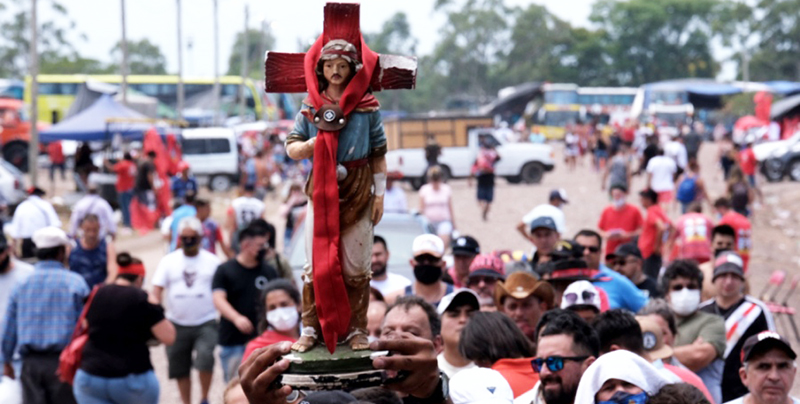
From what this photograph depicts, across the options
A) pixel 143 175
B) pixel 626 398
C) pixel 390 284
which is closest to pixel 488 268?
pixel 390 284

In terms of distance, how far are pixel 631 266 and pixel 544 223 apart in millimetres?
848

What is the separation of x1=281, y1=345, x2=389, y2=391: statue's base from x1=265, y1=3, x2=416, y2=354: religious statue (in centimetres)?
5

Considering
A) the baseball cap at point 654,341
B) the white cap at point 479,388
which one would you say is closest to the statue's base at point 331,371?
the white cap at point 479,388

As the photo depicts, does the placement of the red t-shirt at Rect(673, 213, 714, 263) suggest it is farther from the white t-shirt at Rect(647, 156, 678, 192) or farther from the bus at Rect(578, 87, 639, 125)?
the bus at Rect(578, 87, 639, 125)

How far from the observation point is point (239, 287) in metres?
9.62

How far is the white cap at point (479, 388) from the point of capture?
4.75m

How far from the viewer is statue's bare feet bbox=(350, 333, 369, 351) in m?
3.94

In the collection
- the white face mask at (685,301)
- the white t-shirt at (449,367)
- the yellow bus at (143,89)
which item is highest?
the yellow bus at (143,89)

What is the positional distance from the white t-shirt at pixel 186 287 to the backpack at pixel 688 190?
415 inches

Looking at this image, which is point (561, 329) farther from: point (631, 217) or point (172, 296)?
point (631, 217)

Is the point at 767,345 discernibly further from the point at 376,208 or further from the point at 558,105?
the point at 558,105

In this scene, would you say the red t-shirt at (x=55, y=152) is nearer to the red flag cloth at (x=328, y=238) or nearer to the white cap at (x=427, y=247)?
the white cap at (x=427, y=247)

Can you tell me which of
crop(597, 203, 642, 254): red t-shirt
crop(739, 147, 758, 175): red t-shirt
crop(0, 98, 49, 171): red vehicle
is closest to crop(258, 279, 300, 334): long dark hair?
crop(597, 203, 642, 254): red t-shirt

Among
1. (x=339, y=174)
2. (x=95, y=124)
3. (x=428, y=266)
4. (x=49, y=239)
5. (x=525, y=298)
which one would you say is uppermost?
(x=339, y=174)
